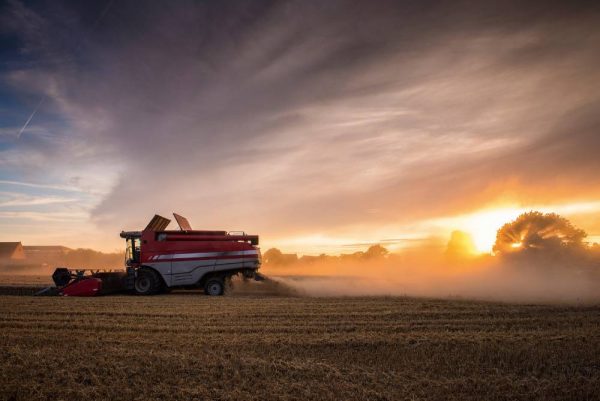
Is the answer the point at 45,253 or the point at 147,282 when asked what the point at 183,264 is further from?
the point at 45,253

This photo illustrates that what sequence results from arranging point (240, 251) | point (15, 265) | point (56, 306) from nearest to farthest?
point (56, 306) → point (240, 251) → point (15, 265)

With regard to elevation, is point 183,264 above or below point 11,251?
below

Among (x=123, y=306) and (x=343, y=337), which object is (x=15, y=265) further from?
(x=343, y=337)

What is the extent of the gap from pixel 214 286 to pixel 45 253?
246 ft

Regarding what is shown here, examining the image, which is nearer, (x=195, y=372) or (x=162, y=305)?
(x=195, y=372)

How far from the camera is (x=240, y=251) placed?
20906 millimetres

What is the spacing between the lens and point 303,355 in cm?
841

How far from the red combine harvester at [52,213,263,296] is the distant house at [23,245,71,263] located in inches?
Result: 2452

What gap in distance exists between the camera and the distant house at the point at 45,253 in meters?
75.4

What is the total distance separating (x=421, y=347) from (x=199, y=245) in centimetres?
1432

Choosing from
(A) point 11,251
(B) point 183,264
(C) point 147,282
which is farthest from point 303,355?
(A) point 11,251

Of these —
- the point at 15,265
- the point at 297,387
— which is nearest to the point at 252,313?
the point at 297,387

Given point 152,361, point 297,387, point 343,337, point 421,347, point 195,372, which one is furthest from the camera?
point 343,337

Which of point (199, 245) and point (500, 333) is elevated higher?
point (199, 245)
